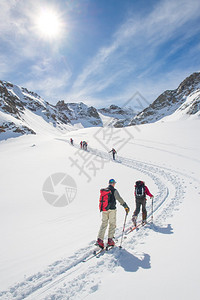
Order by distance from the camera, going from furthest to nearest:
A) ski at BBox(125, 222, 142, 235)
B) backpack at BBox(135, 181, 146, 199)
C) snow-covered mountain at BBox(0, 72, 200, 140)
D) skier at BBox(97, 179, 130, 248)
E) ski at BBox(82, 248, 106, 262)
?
snow-covered mountain at BBox(0, 72, 200, 140)
backpack at BBox(135, 181, 146, 199)
ski at BBox(125, 222, 142, 235)
skier at BBox(97, 179, 130, 248)
ski at BBox(82, 248, 106, 262)

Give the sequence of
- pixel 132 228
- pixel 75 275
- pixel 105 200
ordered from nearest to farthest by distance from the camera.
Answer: pixel 75 275 < pixel 105 200 < pixel 132 228

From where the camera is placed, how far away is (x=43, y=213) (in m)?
8.09

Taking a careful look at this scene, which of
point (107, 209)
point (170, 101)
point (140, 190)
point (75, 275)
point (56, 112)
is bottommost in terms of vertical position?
point (75, 275)

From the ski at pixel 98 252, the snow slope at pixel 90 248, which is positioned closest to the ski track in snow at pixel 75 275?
the snow slope at pixel 90 248

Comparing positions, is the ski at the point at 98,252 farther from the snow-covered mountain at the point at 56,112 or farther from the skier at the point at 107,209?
the snow-covered mountain at the point at 56,112

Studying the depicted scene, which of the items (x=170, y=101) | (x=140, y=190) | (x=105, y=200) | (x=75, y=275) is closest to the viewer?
(x=75, y=275)

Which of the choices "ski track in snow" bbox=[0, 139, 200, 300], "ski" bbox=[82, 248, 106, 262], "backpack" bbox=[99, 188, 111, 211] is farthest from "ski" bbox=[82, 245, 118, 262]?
"backpack" bbox=[99, 188, 111, 211]

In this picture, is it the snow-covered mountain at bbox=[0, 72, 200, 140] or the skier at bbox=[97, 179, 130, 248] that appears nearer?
the skier at bbox=[97, 179, 130, 248]

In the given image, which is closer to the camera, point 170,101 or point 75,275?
point 75,275

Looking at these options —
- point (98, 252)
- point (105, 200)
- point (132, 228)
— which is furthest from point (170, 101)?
point (98, 252)

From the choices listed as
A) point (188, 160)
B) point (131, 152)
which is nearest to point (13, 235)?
point (188, 160)

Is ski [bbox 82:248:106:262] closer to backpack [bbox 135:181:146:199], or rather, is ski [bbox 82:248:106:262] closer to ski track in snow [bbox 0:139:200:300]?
ski track in snow [bbox 0:139:200:300]

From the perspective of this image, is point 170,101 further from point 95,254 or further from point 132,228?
point 95,254

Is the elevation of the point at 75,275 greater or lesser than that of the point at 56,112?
lesser
